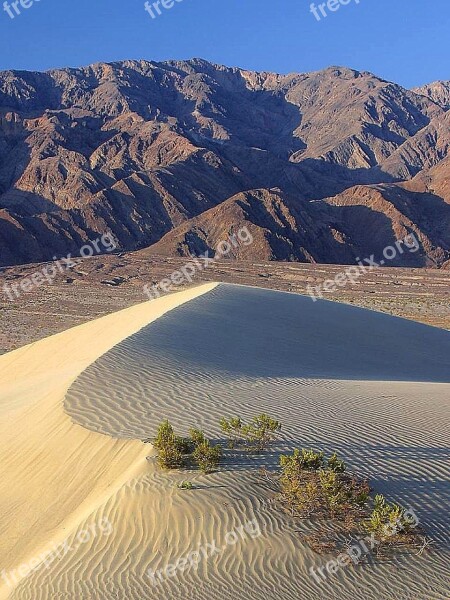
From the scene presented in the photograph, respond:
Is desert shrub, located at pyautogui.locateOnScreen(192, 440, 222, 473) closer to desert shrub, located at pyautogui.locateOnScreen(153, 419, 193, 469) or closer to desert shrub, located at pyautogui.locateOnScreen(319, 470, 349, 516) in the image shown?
desert shrub, located at pyautogui.locateOnScreen(153, 419, 193, 469)

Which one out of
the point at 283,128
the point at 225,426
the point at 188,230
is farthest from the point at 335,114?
the point at 225,426

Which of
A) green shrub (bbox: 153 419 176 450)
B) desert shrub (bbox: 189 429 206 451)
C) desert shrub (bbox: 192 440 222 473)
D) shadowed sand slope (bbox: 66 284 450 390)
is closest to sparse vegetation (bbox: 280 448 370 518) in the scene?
Result: desert shrub (bbox: 192 440 222 473)

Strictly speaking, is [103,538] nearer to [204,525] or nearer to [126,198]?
[204,525]

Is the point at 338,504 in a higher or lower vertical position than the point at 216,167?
lower

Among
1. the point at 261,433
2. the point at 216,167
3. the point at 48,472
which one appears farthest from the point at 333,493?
the point at 216,167

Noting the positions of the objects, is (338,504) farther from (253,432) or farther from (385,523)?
(253,432)

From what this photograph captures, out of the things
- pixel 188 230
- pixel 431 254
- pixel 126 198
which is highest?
pixel 126 198

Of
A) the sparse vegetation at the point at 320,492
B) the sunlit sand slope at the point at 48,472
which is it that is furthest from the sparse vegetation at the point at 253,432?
the sunlit sand slope at the point at 48,472
